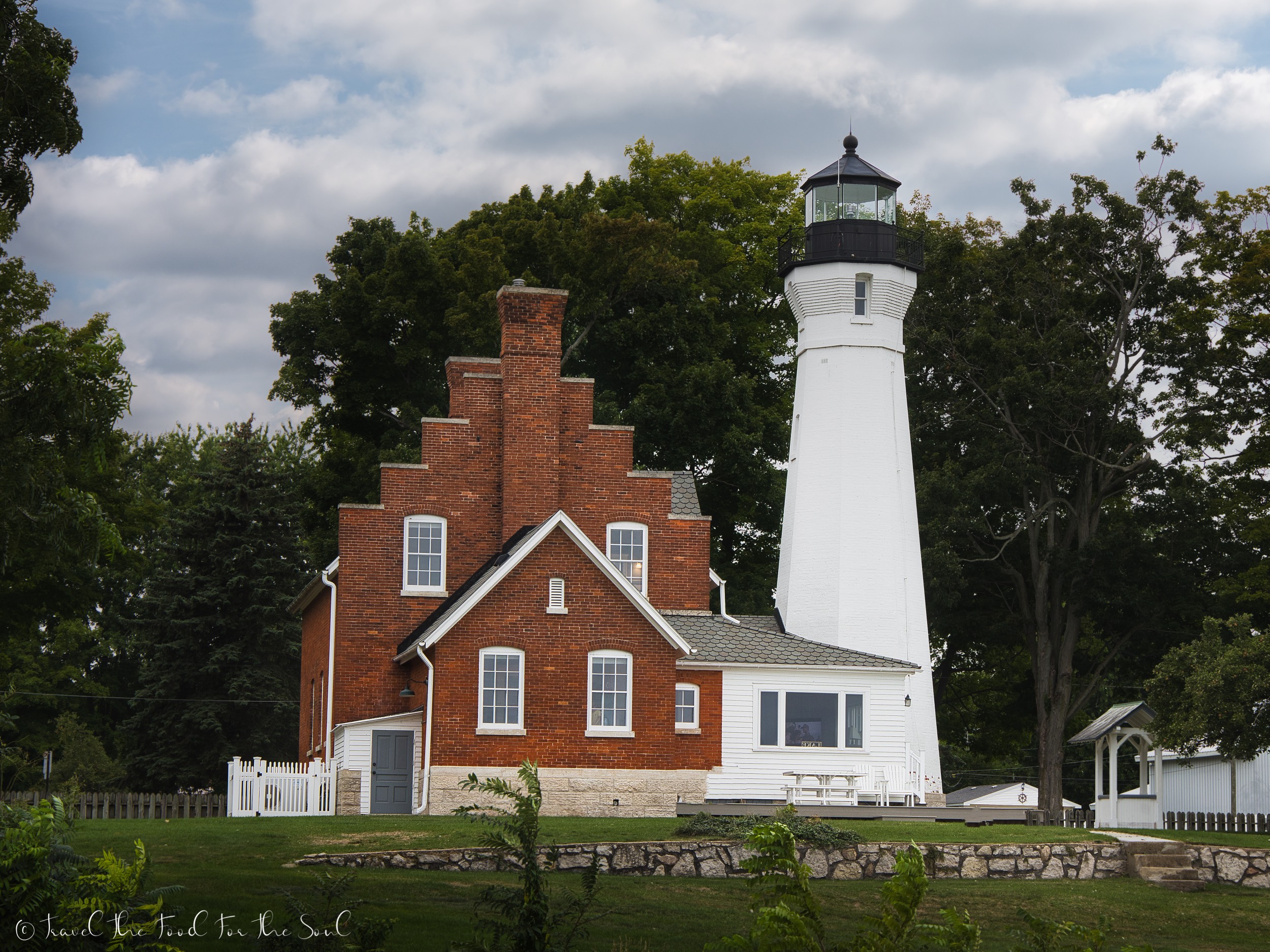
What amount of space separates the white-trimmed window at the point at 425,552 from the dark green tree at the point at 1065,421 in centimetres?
1696

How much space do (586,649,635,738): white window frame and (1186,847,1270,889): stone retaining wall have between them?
410 inches

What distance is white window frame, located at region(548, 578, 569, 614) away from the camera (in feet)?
95.8

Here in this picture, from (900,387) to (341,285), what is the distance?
59.3 feet

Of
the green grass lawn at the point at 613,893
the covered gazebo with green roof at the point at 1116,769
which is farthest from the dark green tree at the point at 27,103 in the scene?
the covered gazebo with green roof at the point at 1116,769

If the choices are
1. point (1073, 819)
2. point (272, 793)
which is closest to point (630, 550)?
point (272, 793)

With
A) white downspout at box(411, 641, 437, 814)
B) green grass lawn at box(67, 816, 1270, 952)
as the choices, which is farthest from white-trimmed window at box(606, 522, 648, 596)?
green grass lawn at box(67, 816, 1270, 952)

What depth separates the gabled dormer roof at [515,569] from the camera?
94.3 feet

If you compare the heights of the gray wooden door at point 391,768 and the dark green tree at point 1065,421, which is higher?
the dark green tree at point 1065,421

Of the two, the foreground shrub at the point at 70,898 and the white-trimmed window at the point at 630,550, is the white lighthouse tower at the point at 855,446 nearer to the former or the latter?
the white-trimmed window at the point at 630,550

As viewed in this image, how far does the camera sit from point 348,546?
32.2 m

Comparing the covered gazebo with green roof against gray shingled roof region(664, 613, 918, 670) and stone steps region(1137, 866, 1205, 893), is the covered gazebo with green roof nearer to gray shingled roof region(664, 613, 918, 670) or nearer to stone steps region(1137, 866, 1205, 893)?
gray shingled roof region(664, 613, 918, 670)

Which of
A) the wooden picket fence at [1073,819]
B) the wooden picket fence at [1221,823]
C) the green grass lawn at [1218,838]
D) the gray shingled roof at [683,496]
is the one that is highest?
the gray shingled roof at [683,496]

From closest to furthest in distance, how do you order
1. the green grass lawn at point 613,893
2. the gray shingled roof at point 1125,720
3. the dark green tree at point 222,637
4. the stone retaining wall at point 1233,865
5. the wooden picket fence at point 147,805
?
the green grass lawn at point 613,893
the stone retaining wall at point 1233,865
the wooden picket fence at point 147,805
the gray shingled roof at point 1125,720
the dark green tree at point 222,637

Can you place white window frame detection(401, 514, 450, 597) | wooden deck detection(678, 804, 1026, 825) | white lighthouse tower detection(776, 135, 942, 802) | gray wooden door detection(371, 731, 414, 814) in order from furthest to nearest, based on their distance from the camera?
A: white lighthouse tower detection(776, 135, 942, 802)
white window frame detection(401, 514, 450, 597)
gray wooden door detection(371, 731, 414, 814)
wooden deck detection(678, 804, 1026, 825)
